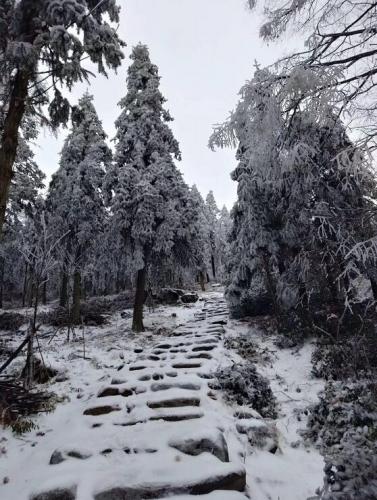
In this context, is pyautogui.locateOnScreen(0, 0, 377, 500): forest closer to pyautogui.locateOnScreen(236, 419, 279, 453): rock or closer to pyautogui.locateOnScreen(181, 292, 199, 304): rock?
pyautogui.locateOnScreen(236, 419, 279, 453): rock

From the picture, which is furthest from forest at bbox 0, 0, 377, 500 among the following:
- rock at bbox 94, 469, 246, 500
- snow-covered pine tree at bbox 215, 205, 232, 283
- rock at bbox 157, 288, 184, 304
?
snow-covered pine tree at bbox 215, 205, 232, 283

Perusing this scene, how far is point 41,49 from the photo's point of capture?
6.72 m

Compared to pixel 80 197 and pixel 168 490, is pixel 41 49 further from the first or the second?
pixel 80 197

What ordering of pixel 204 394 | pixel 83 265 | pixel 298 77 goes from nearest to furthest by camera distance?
pixel 298 77 → pixel 204 394 → pixel 83 265

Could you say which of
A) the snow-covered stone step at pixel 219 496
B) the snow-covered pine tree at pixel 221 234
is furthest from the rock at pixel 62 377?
the snow-covered pine tree at pixel 221 234

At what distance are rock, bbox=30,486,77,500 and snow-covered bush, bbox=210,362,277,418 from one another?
3385mm

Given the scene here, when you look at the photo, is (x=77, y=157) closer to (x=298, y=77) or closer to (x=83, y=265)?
(x=83, y=265)

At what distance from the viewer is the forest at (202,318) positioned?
12.6 feet

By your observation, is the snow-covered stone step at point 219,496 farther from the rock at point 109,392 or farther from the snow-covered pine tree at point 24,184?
the snow-covered pine tree at point 24,184

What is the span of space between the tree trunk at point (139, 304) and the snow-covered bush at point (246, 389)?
235 inches

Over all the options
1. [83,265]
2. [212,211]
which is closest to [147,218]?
[83,265]

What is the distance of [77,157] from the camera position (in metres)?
17.3

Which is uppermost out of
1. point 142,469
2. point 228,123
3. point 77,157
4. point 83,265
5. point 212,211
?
point 212,211

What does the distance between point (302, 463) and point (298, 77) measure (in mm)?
4996
